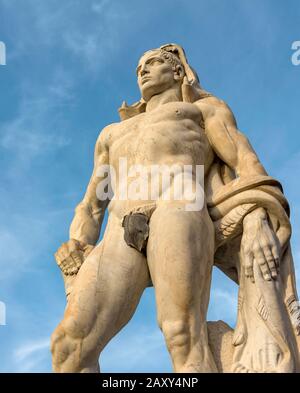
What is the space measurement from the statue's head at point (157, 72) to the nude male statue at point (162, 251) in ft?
1.15

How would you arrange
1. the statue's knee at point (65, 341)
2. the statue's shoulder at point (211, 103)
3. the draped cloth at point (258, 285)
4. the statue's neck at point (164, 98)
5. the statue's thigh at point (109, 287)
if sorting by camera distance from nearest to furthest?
the draped cloth at point (258, 285)
the statue's knee at point (65, 341)
the statue's thigh at point (109, 287)
the statue's shoulder at point (211, 103)
the statue's neck at point (164, 98)

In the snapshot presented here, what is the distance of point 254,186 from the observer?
8531 millimetres

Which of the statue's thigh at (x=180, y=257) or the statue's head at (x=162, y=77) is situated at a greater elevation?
the statue's head at (x=162, y=77)

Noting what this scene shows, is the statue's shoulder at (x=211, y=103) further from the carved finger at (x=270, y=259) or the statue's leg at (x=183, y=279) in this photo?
the carved finger at (x=270, y=259)

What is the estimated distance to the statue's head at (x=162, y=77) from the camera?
10008 mm

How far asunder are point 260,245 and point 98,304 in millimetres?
1944

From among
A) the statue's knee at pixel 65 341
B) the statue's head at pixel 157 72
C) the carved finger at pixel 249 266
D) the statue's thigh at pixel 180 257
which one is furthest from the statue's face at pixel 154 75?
the statue's knee at pixel 65 341

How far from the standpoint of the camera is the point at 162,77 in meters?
10.0

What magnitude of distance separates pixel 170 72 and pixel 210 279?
3.31 m

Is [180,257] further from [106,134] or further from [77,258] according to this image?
[106,134]

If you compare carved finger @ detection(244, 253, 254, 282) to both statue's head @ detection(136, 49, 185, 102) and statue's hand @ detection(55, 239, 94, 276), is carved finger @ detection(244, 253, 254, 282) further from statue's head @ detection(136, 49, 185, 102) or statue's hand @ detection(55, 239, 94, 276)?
statue's head @ detection(136, 49, 185, 102)

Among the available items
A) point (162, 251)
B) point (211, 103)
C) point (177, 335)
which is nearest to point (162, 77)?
point (211, 103)

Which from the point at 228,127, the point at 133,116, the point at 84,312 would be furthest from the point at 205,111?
the point at 84,312
